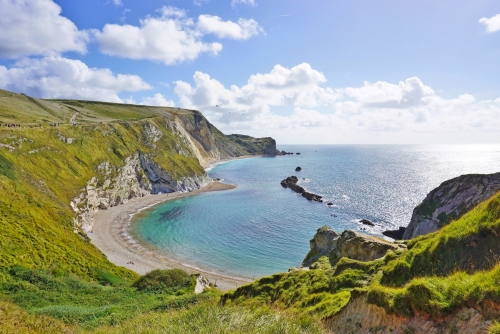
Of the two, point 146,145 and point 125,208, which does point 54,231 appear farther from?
point 146,145

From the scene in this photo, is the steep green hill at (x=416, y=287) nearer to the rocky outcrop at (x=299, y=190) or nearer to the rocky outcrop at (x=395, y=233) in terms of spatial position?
the rocky outcrop at (x=395, y=233)

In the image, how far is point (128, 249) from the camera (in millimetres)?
51562

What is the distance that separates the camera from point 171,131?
141 metres

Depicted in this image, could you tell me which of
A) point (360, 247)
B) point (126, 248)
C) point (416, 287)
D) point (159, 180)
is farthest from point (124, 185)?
point (416, 287)

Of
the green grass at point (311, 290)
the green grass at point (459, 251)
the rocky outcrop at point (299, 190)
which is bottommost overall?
the rocky outcrop at point (299, 190)

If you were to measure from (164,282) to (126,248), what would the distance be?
26.8 m

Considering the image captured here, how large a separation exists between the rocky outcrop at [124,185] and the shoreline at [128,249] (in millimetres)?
2795

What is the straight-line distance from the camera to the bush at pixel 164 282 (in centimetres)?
2799

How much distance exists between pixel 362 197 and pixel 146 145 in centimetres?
8638

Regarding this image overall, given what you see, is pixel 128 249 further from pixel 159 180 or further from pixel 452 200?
pixel 452 200

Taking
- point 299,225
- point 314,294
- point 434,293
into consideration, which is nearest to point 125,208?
point 299,225

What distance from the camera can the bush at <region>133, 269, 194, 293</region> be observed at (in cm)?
2799

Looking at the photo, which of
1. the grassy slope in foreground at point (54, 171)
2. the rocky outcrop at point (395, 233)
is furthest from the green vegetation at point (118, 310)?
the rocky outcrop at point (395, 233)

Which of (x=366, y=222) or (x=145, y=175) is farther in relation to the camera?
(x=145, y=175)
